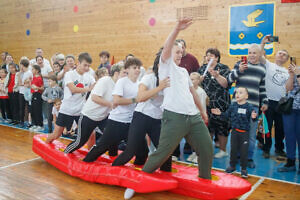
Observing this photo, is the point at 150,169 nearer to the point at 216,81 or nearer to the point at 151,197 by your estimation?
the point at 151,197

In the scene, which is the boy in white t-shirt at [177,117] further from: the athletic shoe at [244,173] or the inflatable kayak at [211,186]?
the athletic shoe at [244,173]

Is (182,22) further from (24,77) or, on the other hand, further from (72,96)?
(24,77)

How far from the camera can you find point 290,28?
5.68 meters

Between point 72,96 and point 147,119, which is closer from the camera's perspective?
point 147,119

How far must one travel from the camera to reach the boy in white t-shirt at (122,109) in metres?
3.17

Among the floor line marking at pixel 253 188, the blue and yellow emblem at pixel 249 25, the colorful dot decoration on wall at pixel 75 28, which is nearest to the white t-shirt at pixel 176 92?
the floor line marking at pixel 253 188

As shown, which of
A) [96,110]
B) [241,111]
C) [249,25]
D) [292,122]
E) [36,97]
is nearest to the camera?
[96,110]

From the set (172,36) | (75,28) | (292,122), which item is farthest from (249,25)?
(75,28)

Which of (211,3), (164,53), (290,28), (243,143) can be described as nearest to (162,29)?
(211,3)

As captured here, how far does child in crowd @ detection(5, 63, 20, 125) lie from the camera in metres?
6.47

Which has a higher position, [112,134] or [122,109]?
[122,109]

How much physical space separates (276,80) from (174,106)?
2.45 meters

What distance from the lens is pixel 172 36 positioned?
2.45 meters

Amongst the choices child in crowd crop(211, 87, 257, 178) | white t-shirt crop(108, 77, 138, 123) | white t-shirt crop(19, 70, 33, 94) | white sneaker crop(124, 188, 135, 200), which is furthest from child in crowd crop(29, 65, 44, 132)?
child in crowd crop(211, 87, 257, 178)
